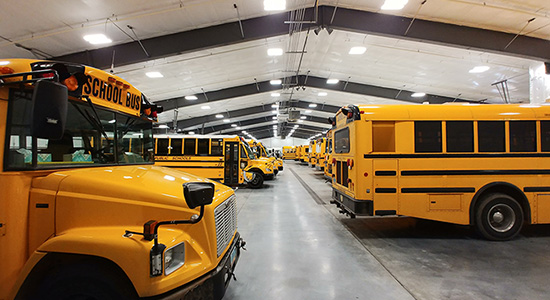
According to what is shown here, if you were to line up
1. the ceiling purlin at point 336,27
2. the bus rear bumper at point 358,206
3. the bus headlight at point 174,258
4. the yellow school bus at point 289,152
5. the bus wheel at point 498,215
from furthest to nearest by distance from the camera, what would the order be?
1. the yellow school bus at point 289,152
2. the ceiling purlin at point 336,27
3. the bus rear bumper at point 358,206
4. the bus wheel at point 498,215
5. the bus headlight at point 174,258

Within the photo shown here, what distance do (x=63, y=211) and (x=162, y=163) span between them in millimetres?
10418

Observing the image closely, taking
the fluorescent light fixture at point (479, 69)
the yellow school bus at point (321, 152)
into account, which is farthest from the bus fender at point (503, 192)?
the yellow school bus at point (321, 152)

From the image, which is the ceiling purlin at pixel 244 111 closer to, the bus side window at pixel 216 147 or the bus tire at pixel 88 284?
the bus side window at pixel 216 147

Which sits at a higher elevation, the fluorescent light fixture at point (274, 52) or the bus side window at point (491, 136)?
the fluorescent light fixture at point (274, 52)

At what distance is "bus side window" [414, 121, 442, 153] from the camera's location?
4.89 m

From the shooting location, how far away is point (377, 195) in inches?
191

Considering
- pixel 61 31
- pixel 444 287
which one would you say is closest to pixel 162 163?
pixel 61 31

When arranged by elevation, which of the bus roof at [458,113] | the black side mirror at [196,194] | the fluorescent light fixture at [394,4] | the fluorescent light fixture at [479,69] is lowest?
the black side mirror at [196,194]

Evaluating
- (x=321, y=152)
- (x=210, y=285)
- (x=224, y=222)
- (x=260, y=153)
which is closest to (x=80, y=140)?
(x=224, y=222)

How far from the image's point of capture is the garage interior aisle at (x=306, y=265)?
123 inches

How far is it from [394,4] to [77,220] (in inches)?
347

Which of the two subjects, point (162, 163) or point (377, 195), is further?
point (162, 163)

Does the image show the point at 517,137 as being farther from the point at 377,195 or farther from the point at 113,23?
the point at 113,23

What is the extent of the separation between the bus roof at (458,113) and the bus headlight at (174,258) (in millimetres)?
4122
